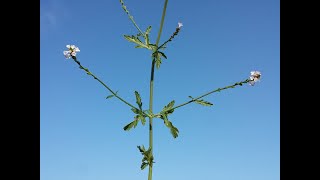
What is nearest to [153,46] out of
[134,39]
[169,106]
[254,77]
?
[134,39]

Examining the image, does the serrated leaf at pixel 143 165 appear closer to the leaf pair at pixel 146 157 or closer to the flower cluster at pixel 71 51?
the leaf pair at pixel 146 157

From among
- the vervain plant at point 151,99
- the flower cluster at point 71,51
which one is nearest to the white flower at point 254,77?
the vervain plant at point 151,99

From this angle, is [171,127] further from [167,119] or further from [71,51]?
[71,51]

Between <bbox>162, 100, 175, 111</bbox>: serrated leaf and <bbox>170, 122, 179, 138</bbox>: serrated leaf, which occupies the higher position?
<bbox>162, 100, 175, 111</bbox>: serrated leaf

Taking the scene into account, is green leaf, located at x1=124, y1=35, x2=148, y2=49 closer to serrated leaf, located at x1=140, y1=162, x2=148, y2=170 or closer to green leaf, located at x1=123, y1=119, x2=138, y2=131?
green leaf, located at x1=123, y1=119, x2=138, y2=131

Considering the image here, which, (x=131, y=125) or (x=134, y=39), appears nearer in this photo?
(x=131, y=125)

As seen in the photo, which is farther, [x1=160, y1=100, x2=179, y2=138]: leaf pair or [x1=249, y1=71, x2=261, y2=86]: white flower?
[x1=249, y1=71, x2=261, y2=86]: white flower

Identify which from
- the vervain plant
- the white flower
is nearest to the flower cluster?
the vervain plant
